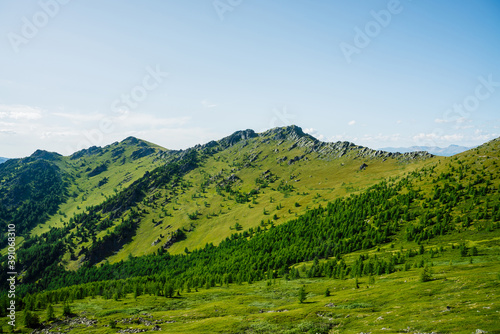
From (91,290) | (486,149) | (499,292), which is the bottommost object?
(91,290)

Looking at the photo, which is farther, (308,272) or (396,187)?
(396,187)

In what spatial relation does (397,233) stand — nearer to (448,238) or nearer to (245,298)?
(448,238)

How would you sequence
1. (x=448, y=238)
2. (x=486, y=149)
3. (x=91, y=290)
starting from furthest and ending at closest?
(x=486, y=149) < (x=91, y=290) < (x=448, y=238)

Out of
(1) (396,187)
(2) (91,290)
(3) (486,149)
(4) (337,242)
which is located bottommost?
(2) (91,290)

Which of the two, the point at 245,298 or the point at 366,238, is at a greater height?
the point at 366,238

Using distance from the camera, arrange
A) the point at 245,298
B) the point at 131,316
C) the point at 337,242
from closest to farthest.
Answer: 1. the point at 131,316
2. the point at 245,298
3. the point at 337,242

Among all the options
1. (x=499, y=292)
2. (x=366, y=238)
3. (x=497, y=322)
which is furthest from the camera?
(x=366, y=238)

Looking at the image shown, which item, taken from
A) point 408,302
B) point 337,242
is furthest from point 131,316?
point 337,242

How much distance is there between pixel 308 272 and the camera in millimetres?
121625

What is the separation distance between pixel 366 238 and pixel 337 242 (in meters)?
18.4

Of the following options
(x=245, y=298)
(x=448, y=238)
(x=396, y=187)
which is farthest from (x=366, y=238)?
(x=245, y=298)

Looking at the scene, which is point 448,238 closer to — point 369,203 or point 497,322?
point 369,203

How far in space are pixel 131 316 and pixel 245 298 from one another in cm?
4229

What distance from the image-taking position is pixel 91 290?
138750mm
